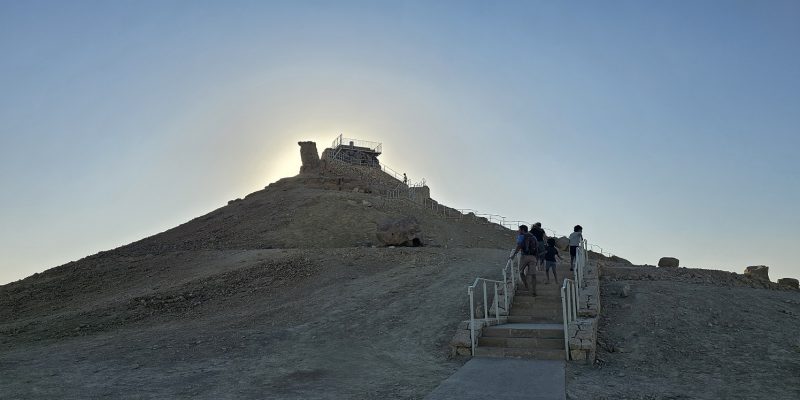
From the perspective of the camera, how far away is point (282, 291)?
19.3 meters

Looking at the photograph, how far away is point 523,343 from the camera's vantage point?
10922 mm

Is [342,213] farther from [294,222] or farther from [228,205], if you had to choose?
[228,205]

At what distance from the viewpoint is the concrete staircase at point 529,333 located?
10.6 m

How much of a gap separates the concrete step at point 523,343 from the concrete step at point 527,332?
0.15 meters

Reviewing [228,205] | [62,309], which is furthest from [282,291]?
[228,205]

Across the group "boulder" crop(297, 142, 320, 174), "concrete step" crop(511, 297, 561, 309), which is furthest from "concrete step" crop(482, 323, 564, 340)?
"boulder" crop(297, 142, 320, 174)

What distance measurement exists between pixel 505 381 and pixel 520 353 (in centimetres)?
186

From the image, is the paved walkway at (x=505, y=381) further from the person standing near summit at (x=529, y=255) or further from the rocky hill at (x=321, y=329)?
the person standing near summit at (x=529, y=255)

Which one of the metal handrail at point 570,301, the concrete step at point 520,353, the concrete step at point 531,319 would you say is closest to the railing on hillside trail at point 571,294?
the metal handrail at point 570,301

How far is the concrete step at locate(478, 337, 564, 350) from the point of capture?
1077 centimetres

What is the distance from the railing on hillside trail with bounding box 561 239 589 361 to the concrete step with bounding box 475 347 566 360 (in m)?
0.18

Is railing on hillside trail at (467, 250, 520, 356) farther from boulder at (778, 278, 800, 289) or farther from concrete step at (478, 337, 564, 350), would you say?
boulder at (778, 278, 800, 289)

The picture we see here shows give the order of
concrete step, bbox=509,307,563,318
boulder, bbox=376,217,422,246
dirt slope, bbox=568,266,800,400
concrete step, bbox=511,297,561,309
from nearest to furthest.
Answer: dirt slope, bbox=568,266,800,400 → concrete step, bbox=509,307,563,318 → concrete step, bbox=511,297,561,309 → boulder, bbox=376,217,422,246

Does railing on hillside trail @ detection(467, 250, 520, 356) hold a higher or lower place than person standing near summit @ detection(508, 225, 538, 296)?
lower
